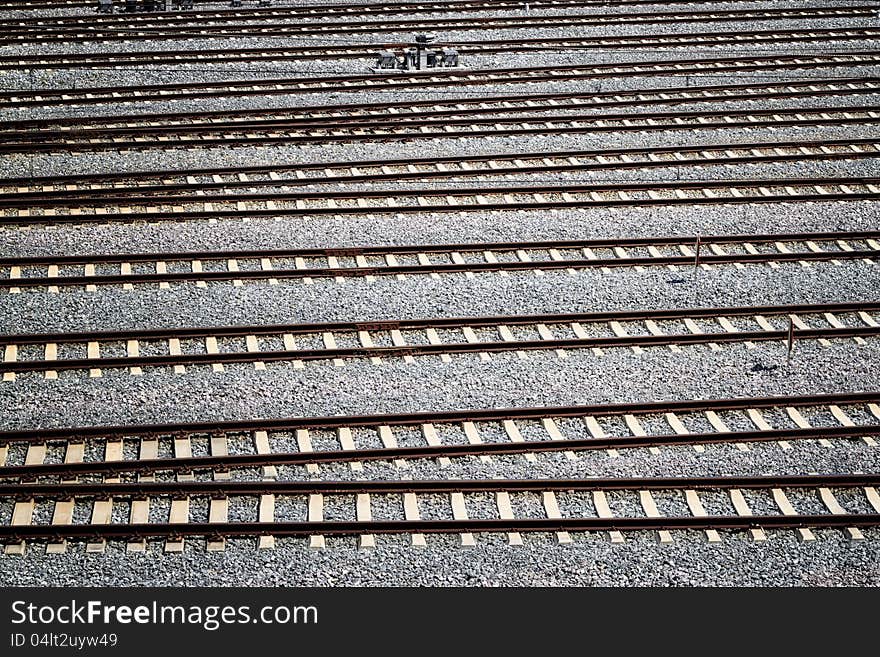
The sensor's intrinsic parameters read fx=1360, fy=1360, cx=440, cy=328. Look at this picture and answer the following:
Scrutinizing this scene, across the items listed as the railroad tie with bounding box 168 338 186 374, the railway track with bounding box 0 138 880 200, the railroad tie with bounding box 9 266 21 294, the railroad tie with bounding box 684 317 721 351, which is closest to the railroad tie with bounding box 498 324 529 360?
the railroad tie with bounding box 684 317 721 351

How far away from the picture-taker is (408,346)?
14.8 metres

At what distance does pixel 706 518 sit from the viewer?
1190 centimetres

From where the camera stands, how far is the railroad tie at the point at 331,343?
47.6ft

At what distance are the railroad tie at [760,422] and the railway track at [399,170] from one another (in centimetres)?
706

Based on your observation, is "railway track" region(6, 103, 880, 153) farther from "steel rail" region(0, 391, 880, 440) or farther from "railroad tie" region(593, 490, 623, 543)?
"railroad tie" region(593, 490, 623, 543)

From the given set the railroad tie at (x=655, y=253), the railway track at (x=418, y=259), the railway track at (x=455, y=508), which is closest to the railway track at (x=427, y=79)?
the railway track at (x=418, y=259)

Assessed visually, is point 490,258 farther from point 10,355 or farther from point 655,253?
point 10,355

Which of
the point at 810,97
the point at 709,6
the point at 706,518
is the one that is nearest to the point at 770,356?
the point at 706,518

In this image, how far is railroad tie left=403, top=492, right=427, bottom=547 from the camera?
11.7 meters

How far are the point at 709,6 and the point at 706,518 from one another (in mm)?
18616

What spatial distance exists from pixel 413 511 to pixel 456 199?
779 centimetres

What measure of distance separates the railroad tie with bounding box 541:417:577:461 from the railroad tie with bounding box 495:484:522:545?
0.89 metres

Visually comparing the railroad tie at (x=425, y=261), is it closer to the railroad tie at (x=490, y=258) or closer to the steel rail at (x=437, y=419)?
the railroad tie at (x=490, y=258)

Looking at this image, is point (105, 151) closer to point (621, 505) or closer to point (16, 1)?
point (16, 1)
